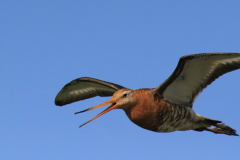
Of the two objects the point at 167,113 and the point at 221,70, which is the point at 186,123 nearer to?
the point at 167,113

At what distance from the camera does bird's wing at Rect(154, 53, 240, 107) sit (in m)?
11.3

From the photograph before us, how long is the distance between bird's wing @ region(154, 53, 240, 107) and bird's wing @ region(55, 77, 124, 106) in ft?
7.70

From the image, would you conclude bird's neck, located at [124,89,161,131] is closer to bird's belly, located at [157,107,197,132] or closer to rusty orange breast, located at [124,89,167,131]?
rusty orange breast, located at [124,89,167,131]

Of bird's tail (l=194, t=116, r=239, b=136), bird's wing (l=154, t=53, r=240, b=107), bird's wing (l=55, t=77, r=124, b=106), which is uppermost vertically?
bird's wing (l=55, t=77, r=124, b=106)

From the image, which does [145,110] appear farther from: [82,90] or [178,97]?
[82,90]

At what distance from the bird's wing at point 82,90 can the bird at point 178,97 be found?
0.84 m

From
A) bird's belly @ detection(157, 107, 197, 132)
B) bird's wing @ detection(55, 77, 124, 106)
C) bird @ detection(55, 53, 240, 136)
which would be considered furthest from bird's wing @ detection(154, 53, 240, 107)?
bird's wing @ detection(55, 77, 124, 106)

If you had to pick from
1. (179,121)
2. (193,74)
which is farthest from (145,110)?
(193,74)

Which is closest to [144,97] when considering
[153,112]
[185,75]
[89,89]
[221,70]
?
[153,112]

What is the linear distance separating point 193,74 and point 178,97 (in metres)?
0.89

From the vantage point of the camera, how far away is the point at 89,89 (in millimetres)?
14625

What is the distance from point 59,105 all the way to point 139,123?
13.9 feet

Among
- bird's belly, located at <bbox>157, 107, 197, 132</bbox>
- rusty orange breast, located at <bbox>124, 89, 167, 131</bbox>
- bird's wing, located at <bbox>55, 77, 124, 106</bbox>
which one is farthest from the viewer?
bird's wing, located at <bbox>55, 77, 124, 106</bbox>

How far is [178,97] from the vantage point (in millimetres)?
12406
